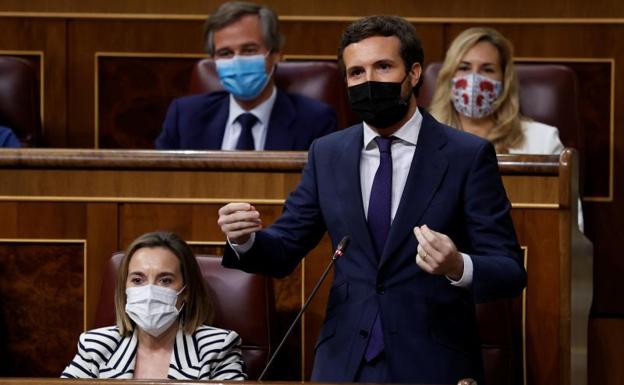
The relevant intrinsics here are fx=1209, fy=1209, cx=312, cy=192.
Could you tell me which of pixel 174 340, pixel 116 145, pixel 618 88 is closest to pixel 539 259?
pixel 174 340

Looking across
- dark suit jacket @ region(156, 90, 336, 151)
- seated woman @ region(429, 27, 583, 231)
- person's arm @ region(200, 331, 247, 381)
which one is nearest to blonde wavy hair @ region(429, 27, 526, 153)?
seated woman @ region(429, 27, 583, 231)

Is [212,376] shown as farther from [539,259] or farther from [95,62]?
[95,62]

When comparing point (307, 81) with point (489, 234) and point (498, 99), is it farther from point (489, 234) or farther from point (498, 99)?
point (489, 234)

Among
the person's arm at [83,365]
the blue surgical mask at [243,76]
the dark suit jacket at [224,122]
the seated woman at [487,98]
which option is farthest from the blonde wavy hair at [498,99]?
the person's arm at [83,365]

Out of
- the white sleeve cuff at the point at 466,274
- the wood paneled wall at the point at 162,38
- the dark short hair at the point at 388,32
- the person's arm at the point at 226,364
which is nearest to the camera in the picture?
the white sleeve cuff at the point at 466,274

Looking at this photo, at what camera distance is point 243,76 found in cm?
208

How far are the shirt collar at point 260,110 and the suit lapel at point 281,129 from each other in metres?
0.02

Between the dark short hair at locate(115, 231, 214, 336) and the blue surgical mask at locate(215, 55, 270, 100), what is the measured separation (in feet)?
1.88

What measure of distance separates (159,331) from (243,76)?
67 cm

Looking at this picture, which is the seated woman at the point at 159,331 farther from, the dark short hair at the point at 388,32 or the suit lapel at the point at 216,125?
the suit lapel at the point at 216,125

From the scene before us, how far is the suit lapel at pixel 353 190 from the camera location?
1.31 m

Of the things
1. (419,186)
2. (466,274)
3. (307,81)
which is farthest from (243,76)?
(466,274)

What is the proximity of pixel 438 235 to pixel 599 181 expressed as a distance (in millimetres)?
1142

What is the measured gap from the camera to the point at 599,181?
2229 mm
